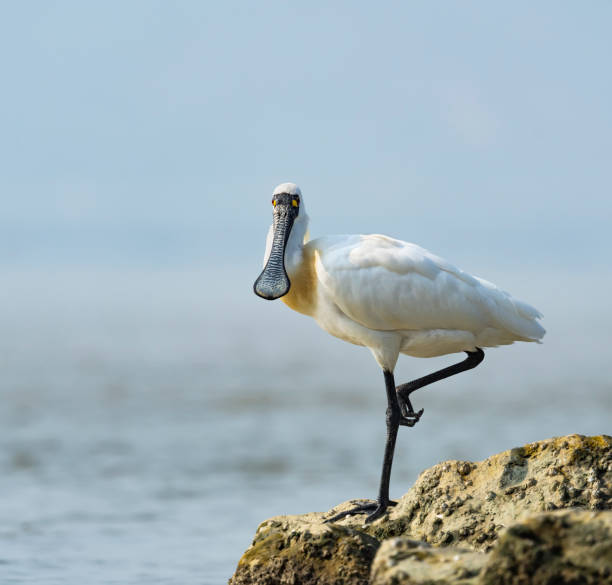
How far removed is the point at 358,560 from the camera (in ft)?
28.0

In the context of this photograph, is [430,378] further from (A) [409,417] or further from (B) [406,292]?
(B) [406,292]

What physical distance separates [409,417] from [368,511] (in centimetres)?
145

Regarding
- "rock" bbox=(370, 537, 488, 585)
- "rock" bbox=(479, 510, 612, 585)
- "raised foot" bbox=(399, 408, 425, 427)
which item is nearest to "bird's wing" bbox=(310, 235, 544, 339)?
"raised foot" bbox=(399, 408, 425, 427)

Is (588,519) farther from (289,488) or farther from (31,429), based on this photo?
(31,429)

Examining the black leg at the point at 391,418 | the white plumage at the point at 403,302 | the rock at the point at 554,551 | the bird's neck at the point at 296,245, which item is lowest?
the rock at the point at 554,551

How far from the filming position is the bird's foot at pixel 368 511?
9984 mm

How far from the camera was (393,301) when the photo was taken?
10641 millimetres

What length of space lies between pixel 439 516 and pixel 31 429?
23601mm

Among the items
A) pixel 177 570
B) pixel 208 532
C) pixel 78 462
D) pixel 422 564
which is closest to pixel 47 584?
pixel 177 570

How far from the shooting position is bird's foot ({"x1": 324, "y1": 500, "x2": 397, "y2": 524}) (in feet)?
32.8

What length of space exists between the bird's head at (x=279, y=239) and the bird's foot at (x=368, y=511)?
6.66ft

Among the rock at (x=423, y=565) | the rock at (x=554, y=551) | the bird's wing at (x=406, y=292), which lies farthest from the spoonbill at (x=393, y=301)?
the rock at (x=554, y=551)

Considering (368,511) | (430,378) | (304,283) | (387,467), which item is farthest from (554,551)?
(304,283)

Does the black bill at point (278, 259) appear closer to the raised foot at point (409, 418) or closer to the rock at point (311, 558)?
the raised foot at point (409, 418)
